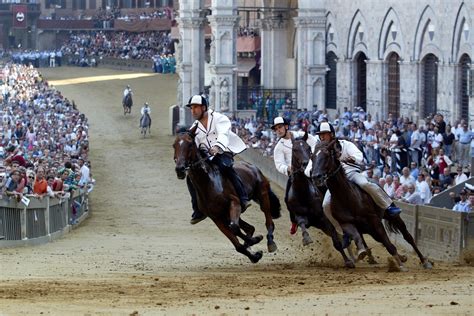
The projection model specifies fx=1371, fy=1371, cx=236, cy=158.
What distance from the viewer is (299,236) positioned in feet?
89.4

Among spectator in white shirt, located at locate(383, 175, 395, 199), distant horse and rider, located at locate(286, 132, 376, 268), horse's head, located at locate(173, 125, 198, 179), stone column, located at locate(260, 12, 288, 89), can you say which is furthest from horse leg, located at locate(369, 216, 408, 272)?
stone column, located at locate(260, 12, 288, 89)

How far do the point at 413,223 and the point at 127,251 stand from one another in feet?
15.5

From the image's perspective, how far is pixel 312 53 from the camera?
163ft

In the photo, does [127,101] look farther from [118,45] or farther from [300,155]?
[300,155]

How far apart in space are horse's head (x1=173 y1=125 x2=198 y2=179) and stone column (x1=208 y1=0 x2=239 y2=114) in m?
31.6

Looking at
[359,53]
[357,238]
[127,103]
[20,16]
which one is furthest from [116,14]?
[357,238]

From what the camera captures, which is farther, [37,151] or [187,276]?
[37,151]

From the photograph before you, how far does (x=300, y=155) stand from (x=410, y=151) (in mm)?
13463

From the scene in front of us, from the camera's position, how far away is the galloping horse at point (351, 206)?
17703mm

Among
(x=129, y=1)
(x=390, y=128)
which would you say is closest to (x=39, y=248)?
(x=390, y=128)

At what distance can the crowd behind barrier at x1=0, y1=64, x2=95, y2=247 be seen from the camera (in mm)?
23656

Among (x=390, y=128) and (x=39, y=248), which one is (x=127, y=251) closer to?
(x=39, y=248)

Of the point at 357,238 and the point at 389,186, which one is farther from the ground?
the point at 357,238

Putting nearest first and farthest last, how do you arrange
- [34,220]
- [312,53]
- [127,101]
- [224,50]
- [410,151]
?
[34,220]
[410,151]
[312,53]
[224,50]
[127,101]
